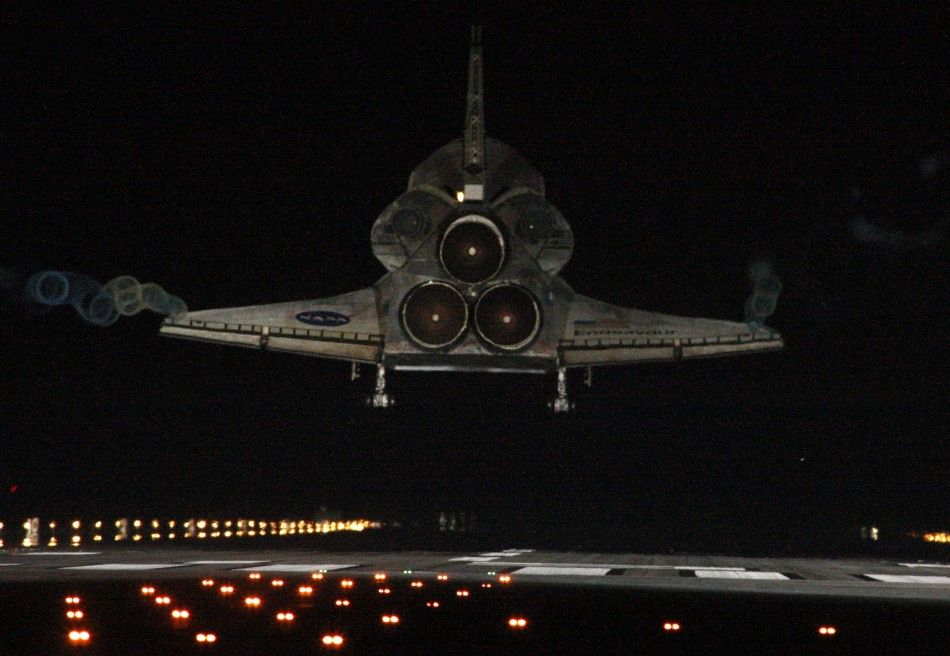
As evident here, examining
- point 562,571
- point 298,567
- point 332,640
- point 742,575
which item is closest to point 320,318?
point 298,567

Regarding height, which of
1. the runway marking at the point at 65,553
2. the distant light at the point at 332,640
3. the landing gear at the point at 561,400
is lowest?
the distant light at the point at 332,640

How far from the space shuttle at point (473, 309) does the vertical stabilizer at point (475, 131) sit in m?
0.05

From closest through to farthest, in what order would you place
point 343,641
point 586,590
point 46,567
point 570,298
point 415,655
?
point 415,655 < point 343,641 < point 586,590 < point 46,567 < point 570,298

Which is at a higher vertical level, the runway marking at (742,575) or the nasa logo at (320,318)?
the nasa logo at (320,318)

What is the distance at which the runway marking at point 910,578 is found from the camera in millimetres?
23812

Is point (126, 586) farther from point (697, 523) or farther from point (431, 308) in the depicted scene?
point (697, 523)

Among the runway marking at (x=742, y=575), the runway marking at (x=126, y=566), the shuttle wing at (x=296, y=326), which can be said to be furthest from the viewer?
the shuttle wing at (x=296, y=326)

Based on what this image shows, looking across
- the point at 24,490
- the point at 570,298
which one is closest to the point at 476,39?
the point at 570,298

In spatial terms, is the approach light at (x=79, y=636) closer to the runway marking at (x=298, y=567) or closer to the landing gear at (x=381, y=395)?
the runway marking at (x=298, y=567)

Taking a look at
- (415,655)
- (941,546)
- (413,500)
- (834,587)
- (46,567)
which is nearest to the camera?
(415,655)

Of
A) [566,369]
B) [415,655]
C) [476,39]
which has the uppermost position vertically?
[476,39]

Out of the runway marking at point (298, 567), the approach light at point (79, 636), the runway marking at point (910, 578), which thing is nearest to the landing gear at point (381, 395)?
the runway marking at point (298, 567)

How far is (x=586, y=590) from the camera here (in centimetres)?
2016

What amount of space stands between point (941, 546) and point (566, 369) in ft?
62.6
